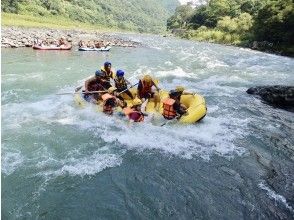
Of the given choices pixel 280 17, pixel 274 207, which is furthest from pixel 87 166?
pixel 280 17

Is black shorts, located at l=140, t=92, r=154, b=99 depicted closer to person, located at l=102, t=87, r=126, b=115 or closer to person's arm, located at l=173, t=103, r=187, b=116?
person, located at l=102, t=87, r=126, b=115

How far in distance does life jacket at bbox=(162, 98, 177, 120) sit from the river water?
29 centimetres

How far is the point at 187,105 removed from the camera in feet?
34.1

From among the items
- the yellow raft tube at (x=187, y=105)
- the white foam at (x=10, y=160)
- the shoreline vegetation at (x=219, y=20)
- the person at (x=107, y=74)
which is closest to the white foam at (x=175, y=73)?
the person at (x=107, y=74)

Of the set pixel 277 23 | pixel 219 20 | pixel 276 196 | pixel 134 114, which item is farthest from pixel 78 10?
pixel 276 196

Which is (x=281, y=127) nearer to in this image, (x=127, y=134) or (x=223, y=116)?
(x=223, y=116)

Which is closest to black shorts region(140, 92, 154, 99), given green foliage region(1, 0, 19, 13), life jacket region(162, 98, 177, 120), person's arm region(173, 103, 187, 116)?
life jacket region(162, 98, 177, 120)

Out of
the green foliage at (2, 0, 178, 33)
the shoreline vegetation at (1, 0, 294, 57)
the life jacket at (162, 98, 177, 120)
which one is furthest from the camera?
the green foliage at (2, 0, 178, 33)

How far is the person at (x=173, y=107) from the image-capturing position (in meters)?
9.41

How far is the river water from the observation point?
591 cm

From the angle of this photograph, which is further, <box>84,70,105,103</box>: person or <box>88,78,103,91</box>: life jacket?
<box>88,78,103,91</box>: life jacket

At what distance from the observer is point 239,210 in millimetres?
5949

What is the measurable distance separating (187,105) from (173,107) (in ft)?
3.51

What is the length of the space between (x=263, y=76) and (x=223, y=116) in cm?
1034
